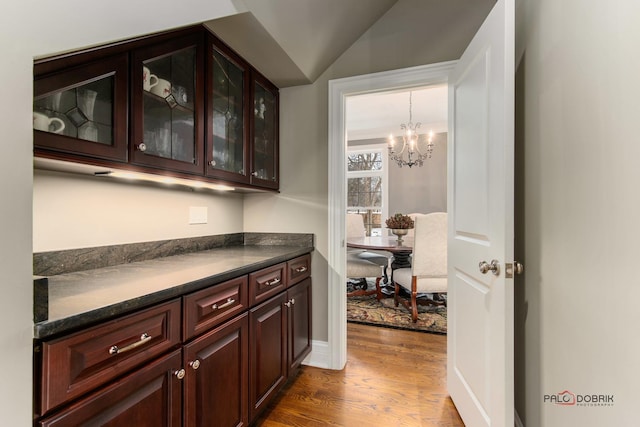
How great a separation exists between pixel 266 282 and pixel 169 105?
3.18ft

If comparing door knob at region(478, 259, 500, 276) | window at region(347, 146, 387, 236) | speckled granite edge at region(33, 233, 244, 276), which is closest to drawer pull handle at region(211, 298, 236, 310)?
speckled granite edge at region(33, 233, 244, 276)

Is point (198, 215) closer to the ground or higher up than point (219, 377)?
higher up

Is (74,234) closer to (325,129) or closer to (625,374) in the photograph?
(325,129)

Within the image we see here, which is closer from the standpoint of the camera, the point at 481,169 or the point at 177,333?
the point at 177,333

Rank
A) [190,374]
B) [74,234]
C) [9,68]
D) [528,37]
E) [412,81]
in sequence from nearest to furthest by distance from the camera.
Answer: [9,68] < [190,374] < [74,234] < [528,37] < [412,81]

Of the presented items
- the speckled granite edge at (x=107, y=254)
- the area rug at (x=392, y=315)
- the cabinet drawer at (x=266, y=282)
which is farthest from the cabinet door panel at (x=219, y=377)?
the area rug at (x=392, y=315)

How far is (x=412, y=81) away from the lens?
2059 mm

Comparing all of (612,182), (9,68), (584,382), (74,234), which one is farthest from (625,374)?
(74,234)

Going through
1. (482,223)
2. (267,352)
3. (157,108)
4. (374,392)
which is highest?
(157,108)

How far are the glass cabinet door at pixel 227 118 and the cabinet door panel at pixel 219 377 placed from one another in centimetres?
81

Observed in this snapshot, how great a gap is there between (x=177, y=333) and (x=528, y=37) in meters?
1.92

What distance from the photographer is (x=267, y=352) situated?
1.63 meters

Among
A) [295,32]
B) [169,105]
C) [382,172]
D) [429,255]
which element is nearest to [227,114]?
[169,105]

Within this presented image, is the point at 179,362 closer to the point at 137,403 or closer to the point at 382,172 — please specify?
the point at 137,403
